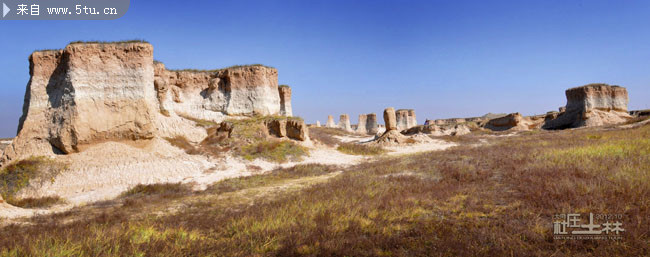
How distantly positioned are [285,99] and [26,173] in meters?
20.3

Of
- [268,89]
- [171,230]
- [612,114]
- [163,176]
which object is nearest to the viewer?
[171,230]

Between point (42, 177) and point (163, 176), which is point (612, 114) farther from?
point (42, 177)

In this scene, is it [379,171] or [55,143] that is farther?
[55,143]

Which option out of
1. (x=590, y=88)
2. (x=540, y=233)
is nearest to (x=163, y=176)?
(x=540, y=233)

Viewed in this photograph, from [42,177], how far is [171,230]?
39.8ft

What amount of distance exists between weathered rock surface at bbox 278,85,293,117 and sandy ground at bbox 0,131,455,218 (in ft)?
44.3

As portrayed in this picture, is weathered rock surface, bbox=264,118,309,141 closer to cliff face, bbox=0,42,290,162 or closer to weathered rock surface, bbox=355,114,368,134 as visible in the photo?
cliff face, bbox=0,42,290,162

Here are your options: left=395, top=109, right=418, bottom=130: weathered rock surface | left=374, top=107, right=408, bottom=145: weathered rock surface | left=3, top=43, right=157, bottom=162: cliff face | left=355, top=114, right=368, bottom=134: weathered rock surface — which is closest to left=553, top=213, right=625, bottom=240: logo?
left=3, top=43, right=157, bottom=162: cliff face

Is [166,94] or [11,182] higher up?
[166,94]

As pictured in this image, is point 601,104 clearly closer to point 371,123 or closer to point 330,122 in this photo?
point 371,123

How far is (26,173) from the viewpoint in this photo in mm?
12047

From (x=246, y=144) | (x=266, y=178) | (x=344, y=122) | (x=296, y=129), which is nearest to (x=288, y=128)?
(x=296, y=129)

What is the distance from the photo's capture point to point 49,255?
3408 millimetres

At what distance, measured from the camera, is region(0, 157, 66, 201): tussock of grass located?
11445 millimetres
